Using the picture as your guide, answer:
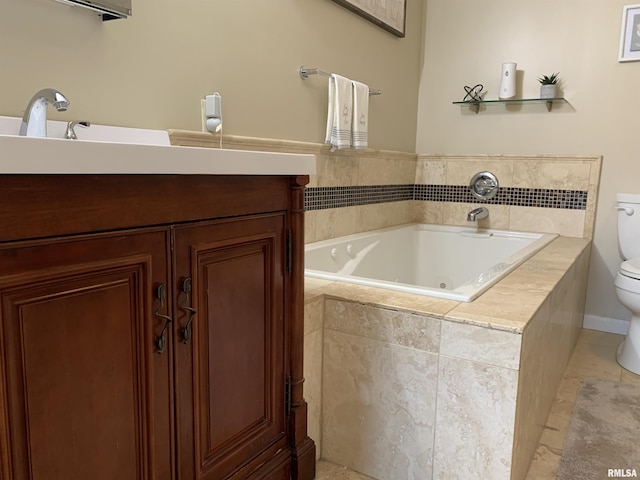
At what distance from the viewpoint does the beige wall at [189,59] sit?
124cm

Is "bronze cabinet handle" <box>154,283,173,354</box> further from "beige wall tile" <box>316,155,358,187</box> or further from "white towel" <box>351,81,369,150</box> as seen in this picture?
"white towel" <box>351,81,369,150</box>

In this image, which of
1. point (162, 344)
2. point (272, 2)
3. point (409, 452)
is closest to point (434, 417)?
point (409, 452)

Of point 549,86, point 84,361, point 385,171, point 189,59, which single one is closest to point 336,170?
point 385,171

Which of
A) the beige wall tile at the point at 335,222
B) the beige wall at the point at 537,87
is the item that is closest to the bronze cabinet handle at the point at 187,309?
the beige wall tile at the point at 335,222

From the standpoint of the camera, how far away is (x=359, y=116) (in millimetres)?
2348

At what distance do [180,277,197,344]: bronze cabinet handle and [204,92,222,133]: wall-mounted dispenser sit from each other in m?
0.87

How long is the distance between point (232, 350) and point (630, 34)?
109 inches

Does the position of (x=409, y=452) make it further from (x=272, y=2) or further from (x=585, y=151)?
(x=585, y=151)

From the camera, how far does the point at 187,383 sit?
3.21 feet

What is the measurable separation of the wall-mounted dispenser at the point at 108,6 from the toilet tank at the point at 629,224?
250cm

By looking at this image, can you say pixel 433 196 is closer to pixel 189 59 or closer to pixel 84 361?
pixel 189 59

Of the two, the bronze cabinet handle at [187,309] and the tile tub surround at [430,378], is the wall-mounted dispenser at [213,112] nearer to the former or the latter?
the tile tub surround at [430,378]

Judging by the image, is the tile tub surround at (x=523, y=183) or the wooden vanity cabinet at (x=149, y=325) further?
the tile tub surround at (x=523, y=183)

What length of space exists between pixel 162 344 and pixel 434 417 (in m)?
0.81
